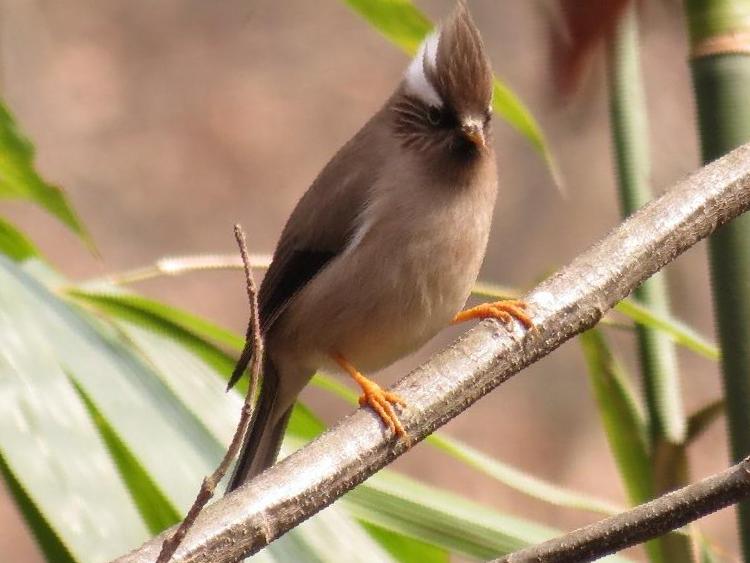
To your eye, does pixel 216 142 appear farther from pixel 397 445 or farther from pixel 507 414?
pixel 397 445

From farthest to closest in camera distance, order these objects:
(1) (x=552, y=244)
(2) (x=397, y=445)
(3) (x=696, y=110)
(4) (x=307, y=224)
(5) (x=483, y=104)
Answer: (1) (x=552, y=244)
(4) (x=307, y=224)
(5) (x=483, y=104)
(3) (x=696, y=110)
(2) (x=397, y=445)

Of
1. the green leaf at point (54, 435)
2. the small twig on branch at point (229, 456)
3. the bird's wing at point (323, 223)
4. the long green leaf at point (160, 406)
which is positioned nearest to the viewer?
the small twig on branch at point (229, 456)

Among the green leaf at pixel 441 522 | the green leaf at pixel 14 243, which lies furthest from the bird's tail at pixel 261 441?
the green leaf at pixel 14 243

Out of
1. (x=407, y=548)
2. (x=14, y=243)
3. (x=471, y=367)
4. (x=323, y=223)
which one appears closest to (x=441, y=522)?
(x=407, y=548)

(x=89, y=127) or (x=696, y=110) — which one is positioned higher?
(x=89, y=127)

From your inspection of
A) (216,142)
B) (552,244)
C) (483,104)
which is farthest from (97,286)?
(216,142)

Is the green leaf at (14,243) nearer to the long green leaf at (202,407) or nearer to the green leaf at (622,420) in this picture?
the long green leaf at (202,407)
